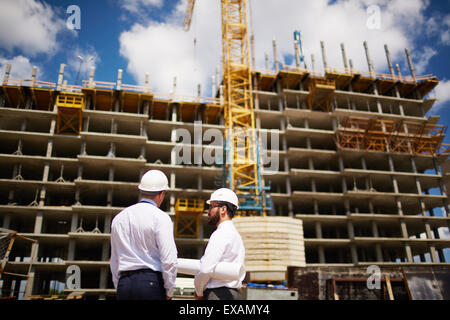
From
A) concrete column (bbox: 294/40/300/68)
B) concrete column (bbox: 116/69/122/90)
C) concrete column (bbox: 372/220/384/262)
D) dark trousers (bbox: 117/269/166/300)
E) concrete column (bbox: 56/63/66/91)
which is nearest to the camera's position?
dark trousers (bbox: 117/269/166/300)

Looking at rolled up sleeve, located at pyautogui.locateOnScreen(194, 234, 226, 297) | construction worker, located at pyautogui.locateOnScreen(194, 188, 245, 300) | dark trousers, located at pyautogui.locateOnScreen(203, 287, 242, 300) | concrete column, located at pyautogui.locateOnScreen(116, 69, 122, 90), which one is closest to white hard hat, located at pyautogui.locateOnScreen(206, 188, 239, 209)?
construction worker, located at pyautogui.locateOnScreen(194, 188, 245, 300)

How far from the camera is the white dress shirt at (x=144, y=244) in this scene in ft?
10.3

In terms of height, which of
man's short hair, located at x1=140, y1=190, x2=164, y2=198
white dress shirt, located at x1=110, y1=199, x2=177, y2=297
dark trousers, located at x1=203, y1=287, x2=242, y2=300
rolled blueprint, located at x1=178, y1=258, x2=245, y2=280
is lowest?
dark trousers, located at x1=203, y1=287, x2=242, y2=300

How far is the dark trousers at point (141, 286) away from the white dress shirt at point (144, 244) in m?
0.04

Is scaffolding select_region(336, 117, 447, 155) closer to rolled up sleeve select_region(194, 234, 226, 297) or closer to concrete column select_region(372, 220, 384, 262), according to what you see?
concrete column select_region(372, 220, 384, 262)

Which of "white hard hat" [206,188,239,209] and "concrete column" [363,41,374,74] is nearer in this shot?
"white hard hat" [206,188,239,209]

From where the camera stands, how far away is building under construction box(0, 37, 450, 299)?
3784 cm

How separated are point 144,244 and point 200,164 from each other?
125ft

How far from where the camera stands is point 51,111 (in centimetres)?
Result: 4138

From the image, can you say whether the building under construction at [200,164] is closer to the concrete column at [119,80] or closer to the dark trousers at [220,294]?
the concrete column at [119,80]

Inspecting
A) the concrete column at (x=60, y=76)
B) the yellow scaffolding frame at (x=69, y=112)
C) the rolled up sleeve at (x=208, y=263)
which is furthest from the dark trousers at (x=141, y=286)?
the concrete column at (x=60, y=76)

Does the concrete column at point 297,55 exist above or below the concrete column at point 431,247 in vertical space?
above

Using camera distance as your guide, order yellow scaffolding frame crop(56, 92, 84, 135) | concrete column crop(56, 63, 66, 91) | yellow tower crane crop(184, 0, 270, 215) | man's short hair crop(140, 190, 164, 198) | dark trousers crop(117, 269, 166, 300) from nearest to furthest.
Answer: dark trousers crop(117, 269, 166, 300) < man's short hair crop(140, 190, 164, 198) < yellow tower crane crop(184, 0, 270, 215) < yellow scaffolding frame crop(56, 92, 84, 135) < concrete column crop(56, 63, 66, 91)

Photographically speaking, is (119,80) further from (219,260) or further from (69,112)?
(219,260)
